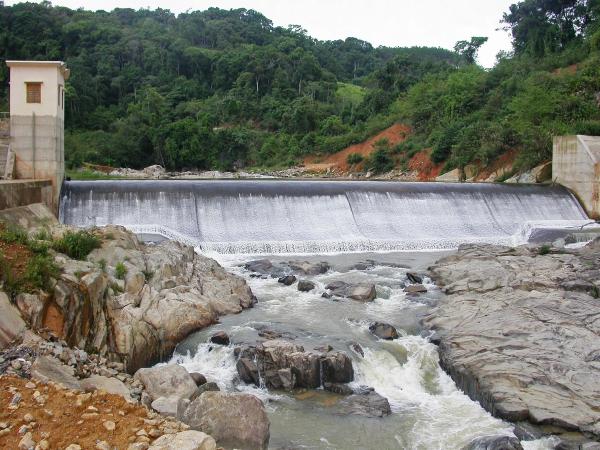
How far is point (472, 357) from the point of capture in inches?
352

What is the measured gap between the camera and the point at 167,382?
777 centimetres

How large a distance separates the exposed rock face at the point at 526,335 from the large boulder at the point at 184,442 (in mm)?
4106

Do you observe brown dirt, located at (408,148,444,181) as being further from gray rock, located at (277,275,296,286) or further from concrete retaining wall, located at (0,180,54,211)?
concrete retaining wall, located at (0,180,54,211)

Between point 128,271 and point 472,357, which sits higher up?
point 128,271

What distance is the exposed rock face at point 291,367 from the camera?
845 cm

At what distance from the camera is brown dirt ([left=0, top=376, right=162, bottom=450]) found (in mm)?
5105

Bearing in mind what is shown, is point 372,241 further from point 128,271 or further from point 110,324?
point 110,324

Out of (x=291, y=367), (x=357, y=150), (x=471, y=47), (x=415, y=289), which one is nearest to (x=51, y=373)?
(x=291, y=367)

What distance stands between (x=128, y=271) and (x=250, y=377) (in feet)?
10.8

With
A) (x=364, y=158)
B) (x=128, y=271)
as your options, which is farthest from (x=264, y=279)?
(x=364, y=158)

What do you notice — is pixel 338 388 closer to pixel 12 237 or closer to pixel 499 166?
pixel 12 237

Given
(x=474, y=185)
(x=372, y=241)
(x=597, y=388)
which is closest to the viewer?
(x=597, y=388)

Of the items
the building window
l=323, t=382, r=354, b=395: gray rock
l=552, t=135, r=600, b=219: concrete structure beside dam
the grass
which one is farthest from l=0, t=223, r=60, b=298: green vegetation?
the grass

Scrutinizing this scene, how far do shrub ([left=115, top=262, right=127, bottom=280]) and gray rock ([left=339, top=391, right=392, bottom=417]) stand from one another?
4.54 meters
